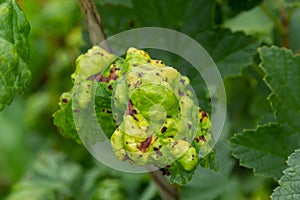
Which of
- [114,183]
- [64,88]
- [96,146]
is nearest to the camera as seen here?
[96,146]

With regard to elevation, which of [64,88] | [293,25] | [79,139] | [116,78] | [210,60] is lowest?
[64,88]

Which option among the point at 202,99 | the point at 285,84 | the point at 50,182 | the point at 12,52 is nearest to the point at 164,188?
the point at 202,99

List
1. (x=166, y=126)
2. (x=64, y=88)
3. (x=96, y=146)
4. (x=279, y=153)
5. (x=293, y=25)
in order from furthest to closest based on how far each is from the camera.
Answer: (x=64, y=88), (x=293, y=25), (x=279, y=153), (x=96, y=146), (x=166, y=126)

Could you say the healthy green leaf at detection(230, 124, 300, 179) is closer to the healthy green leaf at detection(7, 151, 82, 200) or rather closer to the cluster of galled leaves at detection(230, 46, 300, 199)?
the cluster of galled leaves at detection(230, 46, 300, 199)

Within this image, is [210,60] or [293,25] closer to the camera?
[210,60]

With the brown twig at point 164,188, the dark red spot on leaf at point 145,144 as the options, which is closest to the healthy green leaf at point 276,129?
the brown twig at point 164,188

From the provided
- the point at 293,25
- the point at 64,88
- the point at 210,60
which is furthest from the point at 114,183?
the point at 64,88

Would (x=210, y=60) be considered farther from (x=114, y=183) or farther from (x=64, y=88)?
(x=64, y=88)
